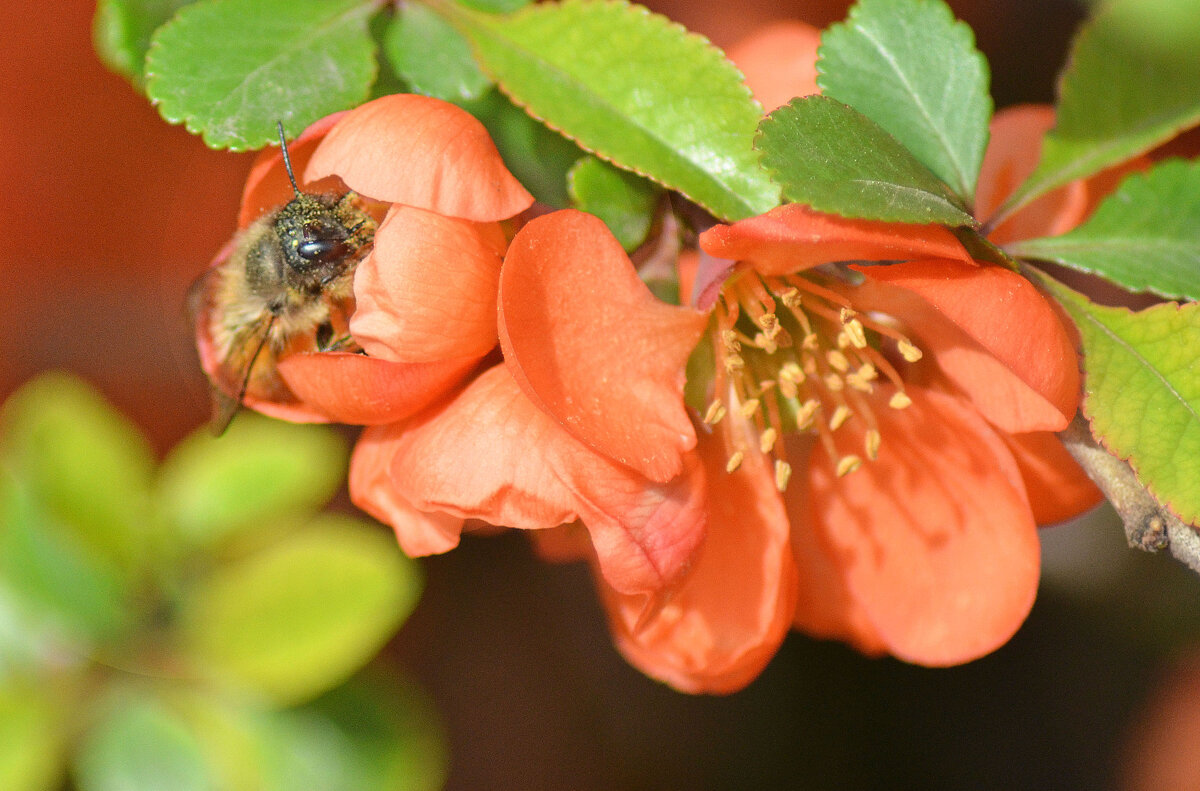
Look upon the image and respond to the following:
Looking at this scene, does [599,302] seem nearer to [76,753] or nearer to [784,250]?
[784,250]

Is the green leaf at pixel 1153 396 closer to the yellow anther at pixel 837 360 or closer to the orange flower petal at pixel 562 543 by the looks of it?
the yellow anther at pixel 837 360

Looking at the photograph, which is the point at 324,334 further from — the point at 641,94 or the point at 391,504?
the point at 641,94

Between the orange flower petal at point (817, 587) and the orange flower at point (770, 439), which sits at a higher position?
the orange flower at point (770, 439)

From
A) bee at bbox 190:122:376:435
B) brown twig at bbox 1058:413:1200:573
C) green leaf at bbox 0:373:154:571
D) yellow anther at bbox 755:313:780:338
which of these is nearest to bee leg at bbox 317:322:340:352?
bee at bbox 190:122:376:435

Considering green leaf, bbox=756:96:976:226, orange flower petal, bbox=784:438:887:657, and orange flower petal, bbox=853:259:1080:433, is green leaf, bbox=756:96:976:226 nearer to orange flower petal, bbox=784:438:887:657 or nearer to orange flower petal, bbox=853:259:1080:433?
orange flower petal, bbox=853:259:1080:433

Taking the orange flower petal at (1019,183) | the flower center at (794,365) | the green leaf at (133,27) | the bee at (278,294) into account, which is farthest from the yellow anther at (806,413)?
the green leaf at (133,27)

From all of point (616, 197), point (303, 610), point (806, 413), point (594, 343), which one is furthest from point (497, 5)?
point (303, 610)

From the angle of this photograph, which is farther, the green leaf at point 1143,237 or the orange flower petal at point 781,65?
the orange flower petal at point 781,65
